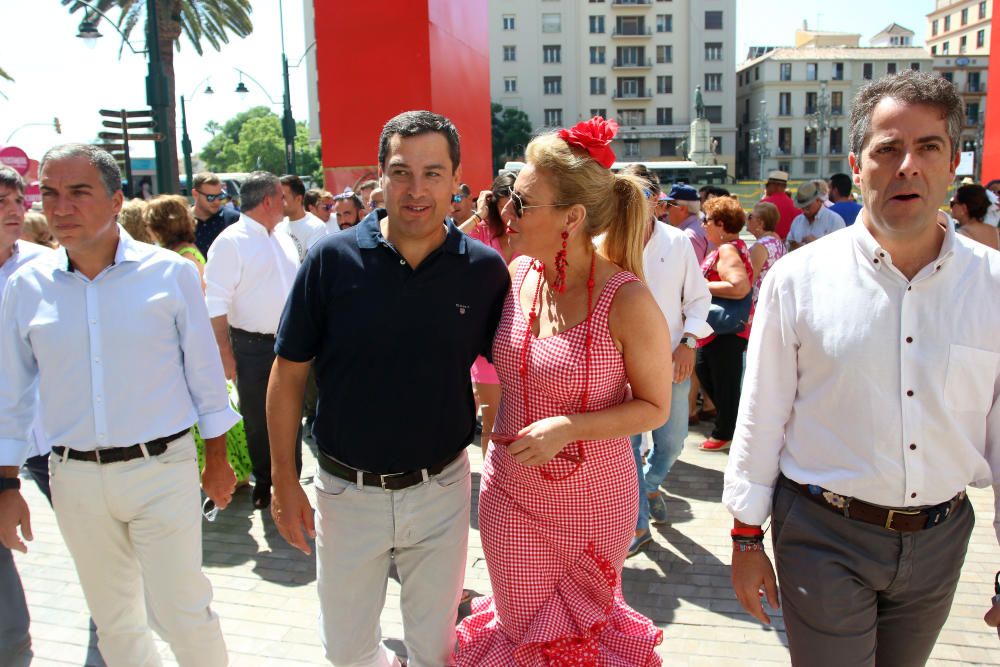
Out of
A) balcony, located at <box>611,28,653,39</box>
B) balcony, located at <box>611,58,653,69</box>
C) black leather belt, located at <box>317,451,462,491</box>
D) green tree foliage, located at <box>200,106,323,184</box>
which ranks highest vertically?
balcony, located at <box>611,28,653,39</box>

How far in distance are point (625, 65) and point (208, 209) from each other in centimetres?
6270

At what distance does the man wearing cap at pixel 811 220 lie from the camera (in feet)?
27.3

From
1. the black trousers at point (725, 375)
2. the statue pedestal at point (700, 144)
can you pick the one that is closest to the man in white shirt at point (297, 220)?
the black trousers at point (725, 375)

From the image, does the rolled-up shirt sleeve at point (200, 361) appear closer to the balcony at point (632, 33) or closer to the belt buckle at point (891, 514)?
the belt buckle at point (891, 514)

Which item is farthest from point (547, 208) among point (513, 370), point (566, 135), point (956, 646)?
point (956, 646)

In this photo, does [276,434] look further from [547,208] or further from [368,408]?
[547,208]

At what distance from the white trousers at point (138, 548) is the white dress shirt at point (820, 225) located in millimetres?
7327

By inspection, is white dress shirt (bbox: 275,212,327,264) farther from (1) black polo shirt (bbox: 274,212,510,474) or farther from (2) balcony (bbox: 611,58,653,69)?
(2) balcony (bbox: 611,58,653,69)

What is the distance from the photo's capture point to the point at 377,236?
2.53 metres

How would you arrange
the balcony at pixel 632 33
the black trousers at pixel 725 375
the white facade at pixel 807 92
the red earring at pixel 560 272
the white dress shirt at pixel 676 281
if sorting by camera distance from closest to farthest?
the red earring at pixel 560 272 < the white dress shirt at pixel 676 281 < the black trousers at pixel 725 375 < the balcony at pixel 632 33 < the white facade at pixel 807 92

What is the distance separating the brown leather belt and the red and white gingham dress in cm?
73

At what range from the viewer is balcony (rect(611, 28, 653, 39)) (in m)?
63.9

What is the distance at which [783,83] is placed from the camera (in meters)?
69.5

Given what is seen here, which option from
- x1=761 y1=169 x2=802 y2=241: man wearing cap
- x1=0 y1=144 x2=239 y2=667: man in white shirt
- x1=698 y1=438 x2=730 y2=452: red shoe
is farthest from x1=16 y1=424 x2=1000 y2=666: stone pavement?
x1=761 y1=169 x2=802 y2=241: man wearing cap
